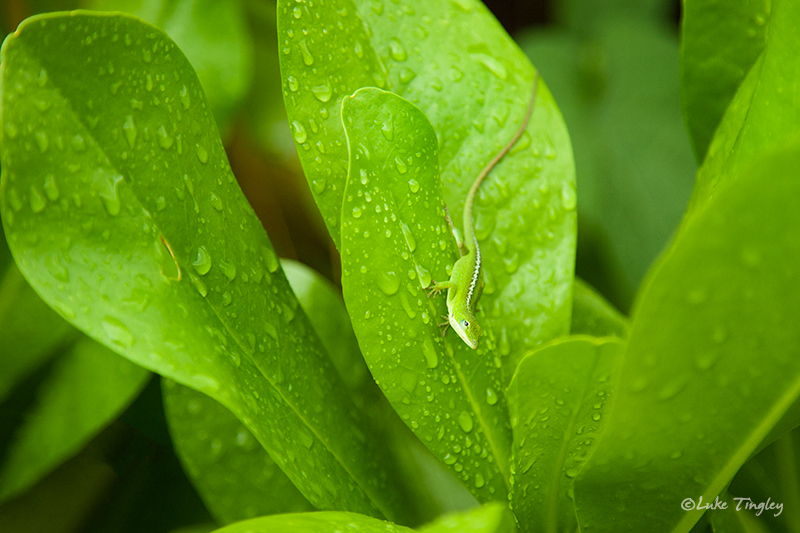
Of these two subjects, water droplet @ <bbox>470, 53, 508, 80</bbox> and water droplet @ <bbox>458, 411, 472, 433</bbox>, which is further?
water droplet @ <bbox>470, 53, 508, 80</bbox>

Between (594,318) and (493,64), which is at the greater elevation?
(493,64)

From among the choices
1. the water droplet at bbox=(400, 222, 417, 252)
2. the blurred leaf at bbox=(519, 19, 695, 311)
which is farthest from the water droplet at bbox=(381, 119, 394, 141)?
the blurred leaf at bbox=(519, 19, 695, 311)

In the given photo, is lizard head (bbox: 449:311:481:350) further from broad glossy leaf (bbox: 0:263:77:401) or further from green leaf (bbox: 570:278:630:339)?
broad glossy leaf (bbox: 0:263:77:401)

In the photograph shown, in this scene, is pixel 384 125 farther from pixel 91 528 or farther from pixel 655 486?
pixel 91 528

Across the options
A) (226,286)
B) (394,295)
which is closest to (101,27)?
(226,286)

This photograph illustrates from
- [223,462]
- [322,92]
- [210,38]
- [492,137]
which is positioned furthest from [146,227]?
[210,38]

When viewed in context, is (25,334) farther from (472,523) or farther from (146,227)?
(472,523)

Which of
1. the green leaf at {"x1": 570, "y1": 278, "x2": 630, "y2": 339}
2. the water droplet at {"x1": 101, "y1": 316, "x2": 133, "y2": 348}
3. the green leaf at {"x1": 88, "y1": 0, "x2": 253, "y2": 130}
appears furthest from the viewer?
the green leaf at {"x1": 88, "y1": 0, "x2": 253, "y2": 130}
